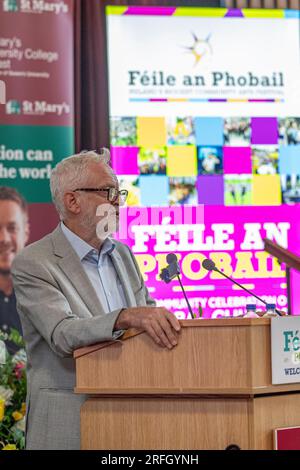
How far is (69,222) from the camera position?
109 inches

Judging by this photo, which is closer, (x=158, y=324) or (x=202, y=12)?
(x=158, y=324)

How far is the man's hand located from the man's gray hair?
0.70 metres

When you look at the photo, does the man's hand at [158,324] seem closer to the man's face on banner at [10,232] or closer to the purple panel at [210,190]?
the man's face on banner at [10,232]

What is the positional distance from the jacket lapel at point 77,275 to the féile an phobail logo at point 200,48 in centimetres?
324

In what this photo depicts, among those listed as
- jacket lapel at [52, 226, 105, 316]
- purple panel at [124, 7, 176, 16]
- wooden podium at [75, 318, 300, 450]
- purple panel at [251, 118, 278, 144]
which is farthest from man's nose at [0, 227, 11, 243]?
wooden podium at [75, 318, 300, 450]

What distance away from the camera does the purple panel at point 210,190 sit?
18.4ft

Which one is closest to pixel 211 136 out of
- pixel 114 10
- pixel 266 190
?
pixel 266 190

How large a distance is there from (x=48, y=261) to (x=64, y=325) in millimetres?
311

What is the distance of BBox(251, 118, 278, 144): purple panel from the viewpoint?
18.7 ft

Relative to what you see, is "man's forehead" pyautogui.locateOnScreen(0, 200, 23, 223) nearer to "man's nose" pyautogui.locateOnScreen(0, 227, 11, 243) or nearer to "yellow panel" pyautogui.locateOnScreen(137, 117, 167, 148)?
"man's nose" pyautogui.locateOnScreen(0, 227, 11, 243)

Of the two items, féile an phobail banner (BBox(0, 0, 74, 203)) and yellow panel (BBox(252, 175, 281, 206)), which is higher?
féile an phobail banner (BBox(0, 0, 74, 203))

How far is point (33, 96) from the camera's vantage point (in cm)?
530

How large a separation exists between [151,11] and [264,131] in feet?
3.50

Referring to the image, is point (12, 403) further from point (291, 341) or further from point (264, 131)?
point (264, 131)
